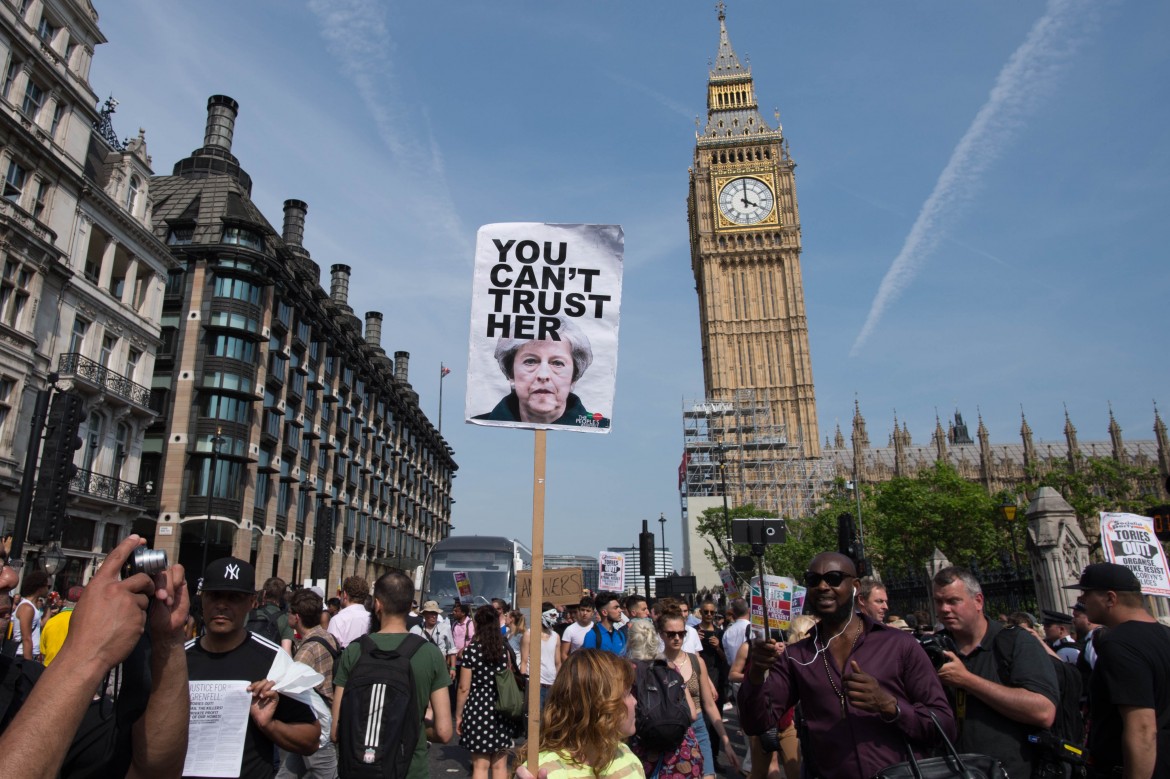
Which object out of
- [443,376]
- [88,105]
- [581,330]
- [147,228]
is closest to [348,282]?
[443,376]

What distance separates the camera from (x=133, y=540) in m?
1.86

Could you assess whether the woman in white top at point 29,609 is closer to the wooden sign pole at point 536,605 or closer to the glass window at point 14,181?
the wooden sign pole at point 536,605

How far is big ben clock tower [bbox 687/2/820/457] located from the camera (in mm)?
87750

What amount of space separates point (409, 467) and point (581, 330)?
7095cm

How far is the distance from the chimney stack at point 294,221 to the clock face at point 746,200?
5232 centimetres

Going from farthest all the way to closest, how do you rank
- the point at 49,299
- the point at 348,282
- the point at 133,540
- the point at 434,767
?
the point at 348,282 → the point at 49,299 → the point at 434,767 → the point at 133,540

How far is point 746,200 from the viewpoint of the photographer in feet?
304

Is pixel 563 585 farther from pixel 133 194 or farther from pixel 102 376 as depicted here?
pixel 133 194

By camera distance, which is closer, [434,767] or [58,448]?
[434,767]

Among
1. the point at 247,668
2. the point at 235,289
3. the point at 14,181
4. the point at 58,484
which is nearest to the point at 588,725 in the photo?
the point at 247,668

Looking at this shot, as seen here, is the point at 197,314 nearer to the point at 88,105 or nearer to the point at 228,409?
the point at 228,409

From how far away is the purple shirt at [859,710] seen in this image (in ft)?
11.8

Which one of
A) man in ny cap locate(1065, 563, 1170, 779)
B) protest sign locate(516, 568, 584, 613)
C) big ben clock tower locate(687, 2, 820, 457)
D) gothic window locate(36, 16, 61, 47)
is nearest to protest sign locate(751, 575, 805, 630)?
protest sign locate(516, 568, 584, 613)

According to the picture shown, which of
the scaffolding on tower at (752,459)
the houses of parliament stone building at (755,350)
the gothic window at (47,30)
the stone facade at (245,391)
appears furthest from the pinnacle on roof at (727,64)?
the gothic window at (47,30)
